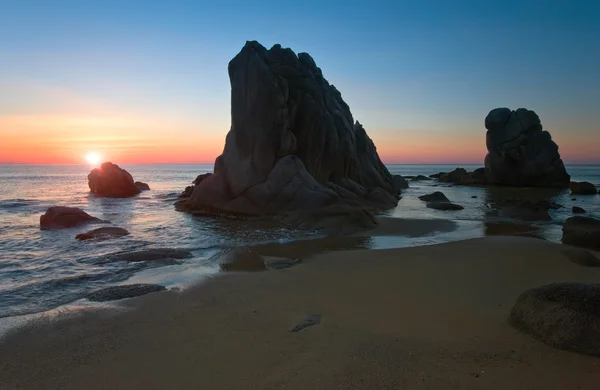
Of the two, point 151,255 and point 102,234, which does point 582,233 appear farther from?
point 102,234

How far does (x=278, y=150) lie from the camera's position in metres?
27.6

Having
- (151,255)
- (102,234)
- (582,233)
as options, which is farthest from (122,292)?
(582,233)

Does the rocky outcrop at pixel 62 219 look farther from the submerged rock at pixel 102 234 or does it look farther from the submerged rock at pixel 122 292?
the submerged rock at pixel 122 292

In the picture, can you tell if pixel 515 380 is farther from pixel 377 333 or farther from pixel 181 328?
pixel 181 328

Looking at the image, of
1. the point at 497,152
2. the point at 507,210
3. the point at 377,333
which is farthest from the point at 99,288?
the point at 497,152

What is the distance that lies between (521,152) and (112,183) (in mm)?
55578

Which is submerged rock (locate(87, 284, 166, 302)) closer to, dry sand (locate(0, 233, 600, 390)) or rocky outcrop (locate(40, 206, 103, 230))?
dry sand (locate(0, 233, 600, 390))

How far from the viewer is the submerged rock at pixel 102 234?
16.1 metres

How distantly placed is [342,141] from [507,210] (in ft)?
47.0

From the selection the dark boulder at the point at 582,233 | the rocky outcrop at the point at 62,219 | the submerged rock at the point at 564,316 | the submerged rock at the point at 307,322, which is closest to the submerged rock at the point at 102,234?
the rocky outcrop at the point at 62,219

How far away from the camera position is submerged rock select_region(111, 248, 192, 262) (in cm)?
1232

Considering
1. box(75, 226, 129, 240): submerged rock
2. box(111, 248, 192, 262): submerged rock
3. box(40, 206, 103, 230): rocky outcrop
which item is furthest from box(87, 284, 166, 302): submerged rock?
box(40, 206, 103, 230): rocky outcrop

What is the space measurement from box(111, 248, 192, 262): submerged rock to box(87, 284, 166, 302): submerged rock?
334 centimetres

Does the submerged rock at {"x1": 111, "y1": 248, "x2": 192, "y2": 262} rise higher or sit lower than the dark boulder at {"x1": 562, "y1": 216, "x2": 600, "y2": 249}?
lower
